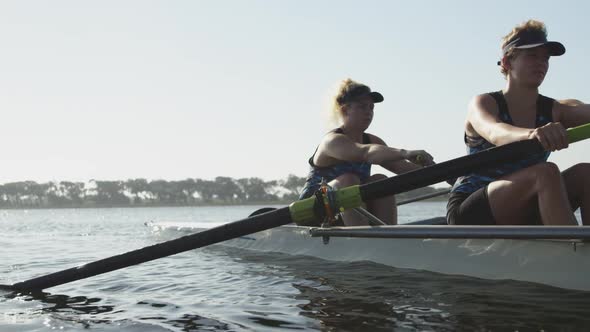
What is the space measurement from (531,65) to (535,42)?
20 centimetres

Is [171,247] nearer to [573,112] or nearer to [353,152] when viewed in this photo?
[353,152]

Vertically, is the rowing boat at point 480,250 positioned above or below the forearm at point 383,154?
below

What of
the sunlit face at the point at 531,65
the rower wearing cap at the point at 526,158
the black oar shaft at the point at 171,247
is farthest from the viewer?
the black oar shaft at the point at 171,247

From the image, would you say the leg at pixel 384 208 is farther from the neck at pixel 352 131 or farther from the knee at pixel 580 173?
the knee at pixel 580 173

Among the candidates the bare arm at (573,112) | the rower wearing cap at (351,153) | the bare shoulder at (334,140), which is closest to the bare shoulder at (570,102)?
the bare arm at (573,112)

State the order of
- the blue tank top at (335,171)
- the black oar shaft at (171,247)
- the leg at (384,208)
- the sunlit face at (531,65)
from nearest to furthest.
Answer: the sunlit face at (531,65) < the black oar shaft at (171,247) < the blue tank top at (335,171) < the leg at (384,208)

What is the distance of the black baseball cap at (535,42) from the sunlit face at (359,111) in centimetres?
245

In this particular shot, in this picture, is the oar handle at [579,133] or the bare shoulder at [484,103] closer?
the oar handle at [579,133]

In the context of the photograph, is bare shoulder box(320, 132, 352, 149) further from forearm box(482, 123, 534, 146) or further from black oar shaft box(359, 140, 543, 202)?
forearm box(482, 123, 534, 146)

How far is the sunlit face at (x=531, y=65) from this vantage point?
448 centimetres

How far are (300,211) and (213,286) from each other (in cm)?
192

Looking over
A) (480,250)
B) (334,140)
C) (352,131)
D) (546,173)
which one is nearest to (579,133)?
(546,173)

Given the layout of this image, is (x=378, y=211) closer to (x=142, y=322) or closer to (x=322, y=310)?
(x=322, y=310)

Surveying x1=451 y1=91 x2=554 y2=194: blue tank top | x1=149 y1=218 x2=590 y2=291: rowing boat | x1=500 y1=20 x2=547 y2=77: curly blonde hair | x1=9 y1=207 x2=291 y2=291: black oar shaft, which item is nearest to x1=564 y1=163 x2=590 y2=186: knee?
x1=451 y1=91 x2=554 y2=194: blue tank top
